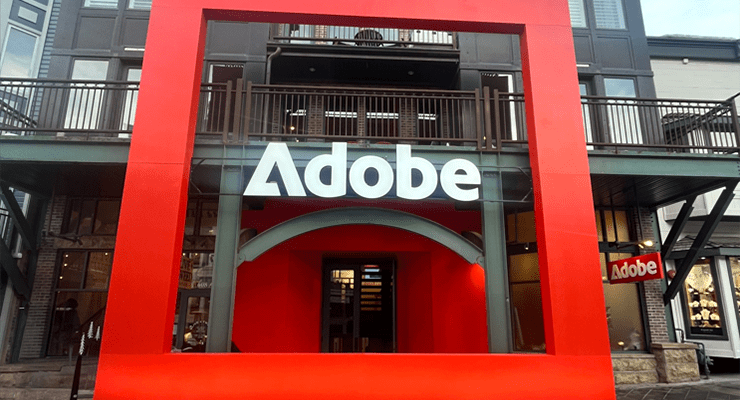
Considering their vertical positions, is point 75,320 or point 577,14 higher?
point 577,14

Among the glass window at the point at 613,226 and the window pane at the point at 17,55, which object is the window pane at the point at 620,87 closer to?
the glass window at the point at 613,226

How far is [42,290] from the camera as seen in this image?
30.0 ft

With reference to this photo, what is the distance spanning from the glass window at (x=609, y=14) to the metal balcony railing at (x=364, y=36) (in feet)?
12.4

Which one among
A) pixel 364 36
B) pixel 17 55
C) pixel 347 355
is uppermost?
pixel 364 36

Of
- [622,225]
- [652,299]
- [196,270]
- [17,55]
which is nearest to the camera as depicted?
[196,270]

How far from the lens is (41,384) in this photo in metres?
7.96

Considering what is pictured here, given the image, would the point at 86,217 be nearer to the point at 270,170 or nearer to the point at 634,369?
the point at 270,170

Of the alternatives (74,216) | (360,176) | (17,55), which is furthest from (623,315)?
(17,55)

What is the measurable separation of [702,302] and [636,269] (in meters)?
3.55

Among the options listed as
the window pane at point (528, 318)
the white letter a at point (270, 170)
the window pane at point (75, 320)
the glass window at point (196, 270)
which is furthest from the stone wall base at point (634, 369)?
the window pane at point (75, 320)

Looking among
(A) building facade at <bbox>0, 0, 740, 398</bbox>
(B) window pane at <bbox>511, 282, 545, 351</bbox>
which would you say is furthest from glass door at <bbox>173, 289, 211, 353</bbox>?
(B) window pane at <bbox>511, 282, 545, 351</bbox>

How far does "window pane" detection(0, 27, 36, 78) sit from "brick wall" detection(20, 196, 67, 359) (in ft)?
11.5

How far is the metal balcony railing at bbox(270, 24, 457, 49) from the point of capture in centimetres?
1029

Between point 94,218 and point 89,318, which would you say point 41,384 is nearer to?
point 89,318
